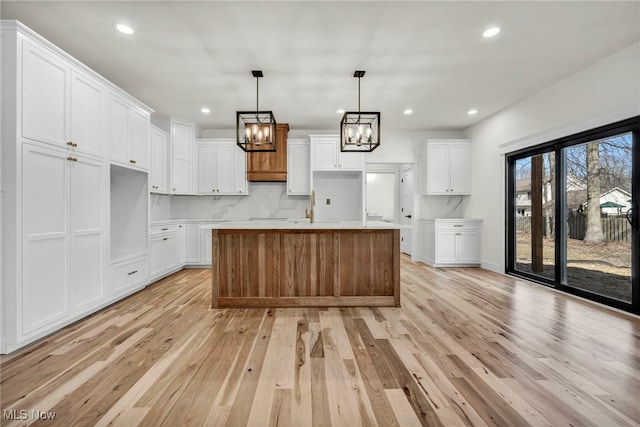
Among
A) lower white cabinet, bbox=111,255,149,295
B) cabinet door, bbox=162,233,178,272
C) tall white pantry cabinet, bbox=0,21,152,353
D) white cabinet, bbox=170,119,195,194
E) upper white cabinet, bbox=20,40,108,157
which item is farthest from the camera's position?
white cabinet, bbox=170,119,195,194

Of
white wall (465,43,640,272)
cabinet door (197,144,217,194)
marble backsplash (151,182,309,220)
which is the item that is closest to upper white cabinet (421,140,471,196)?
white wall (465,43,640,272)

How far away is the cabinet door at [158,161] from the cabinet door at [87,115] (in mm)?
1608

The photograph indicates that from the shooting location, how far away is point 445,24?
100 inches

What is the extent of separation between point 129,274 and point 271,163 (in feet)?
9.60

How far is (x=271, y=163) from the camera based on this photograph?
213 inches

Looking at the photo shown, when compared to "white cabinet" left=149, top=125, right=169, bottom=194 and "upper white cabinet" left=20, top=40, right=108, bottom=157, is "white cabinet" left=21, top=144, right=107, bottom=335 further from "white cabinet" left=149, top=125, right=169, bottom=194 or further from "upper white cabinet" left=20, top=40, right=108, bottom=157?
"white cabinet" left=149, top=125, right=169, bottom=194

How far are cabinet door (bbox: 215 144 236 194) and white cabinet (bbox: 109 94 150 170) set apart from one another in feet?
5.44

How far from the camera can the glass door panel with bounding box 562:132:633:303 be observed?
10.0 ft

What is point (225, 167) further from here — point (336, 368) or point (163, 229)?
point (336, 368)

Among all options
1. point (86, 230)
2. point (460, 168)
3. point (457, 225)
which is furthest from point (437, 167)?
point (86, 230)

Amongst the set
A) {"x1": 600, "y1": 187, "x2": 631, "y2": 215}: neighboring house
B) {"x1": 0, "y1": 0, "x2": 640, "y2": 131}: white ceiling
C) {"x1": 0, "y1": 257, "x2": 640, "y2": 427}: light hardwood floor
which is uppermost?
{"x1": 0, "y1": 0, "x2": 640, "y2": 131}: white ceiling

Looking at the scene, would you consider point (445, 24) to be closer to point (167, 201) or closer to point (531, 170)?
point (531, 170)

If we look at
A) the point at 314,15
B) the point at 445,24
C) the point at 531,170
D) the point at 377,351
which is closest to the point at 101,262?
the point at 377,351

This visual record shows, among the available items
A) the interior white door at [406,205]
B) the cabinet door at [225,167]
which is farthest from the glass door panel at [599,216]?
the cabinet door at [225,167]
